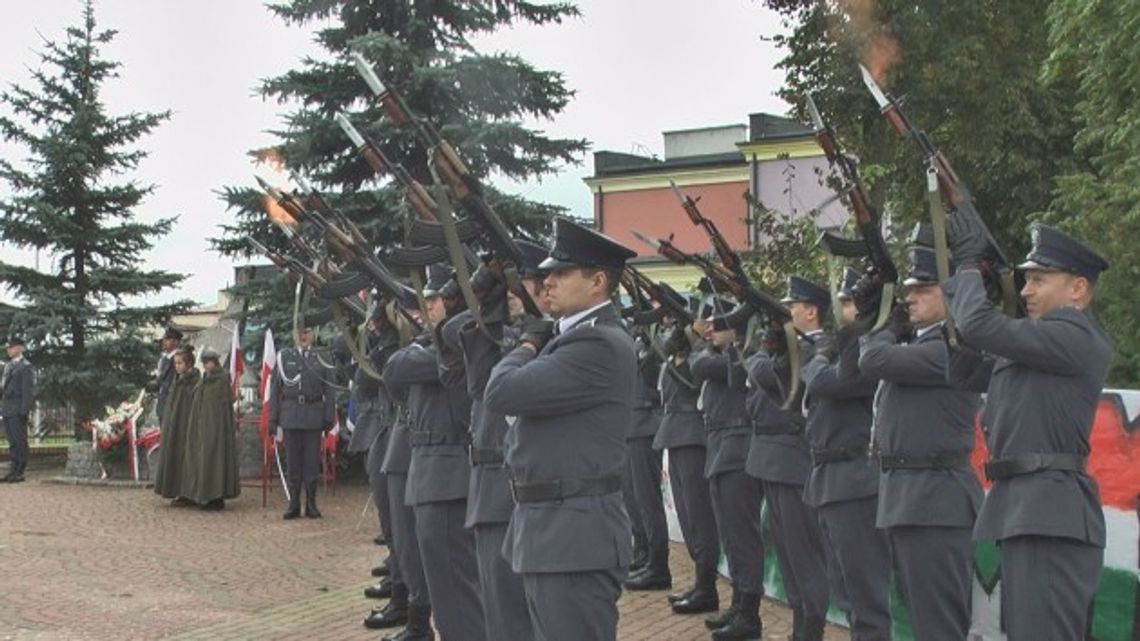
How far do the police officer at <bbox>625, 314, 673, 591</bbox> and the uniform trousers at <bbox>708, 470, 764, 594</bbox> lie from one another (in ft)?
4.33

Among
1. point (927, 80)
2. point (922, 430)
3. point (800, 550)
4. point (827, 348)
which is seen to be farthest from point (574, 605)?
point (927, 80)

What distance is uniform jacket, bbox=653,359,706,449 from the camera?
31.2 ft

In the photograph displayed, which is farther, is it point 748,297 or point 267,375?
point 267,375

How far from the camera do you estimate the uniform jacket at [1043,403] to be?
4.96 metres

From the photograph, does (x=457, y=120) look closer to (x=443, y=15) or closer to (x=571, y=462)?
(x=443, y=15)

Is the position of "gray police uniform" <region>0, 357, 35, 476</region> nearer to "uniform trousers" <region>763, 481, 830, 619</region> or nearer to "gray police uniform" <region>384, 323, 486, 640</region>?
"gray police uniform" <region>384, 323, 486, 640</region>

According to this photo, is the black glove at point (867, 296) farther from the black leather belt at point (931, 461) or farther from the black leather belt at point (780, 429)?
the black leather belt at point (780, 429)

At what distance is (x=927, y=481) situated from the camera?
5930mm

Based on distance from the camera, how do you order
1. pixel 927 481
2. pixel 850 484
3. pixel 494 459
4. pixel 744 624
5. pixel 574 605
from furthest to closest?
pixel 744 624 < pixel 850 484 < pixel 494 459 < pixel 927 481 < pixel 574 605

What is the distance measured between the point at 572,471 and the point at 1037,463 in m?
1.81

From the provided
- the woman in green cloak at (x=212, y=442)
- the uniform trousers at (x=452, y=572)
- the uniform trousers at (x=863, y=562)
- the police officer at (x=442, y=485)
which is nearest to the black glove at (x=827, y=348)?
the uniform trousers at (x=863, y=562)

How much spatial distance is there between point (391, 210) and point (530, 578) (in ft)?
42.3

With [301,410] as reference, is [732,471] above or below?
below

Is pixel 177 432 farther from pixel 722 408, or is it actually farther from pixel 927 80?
pixel 927 80
